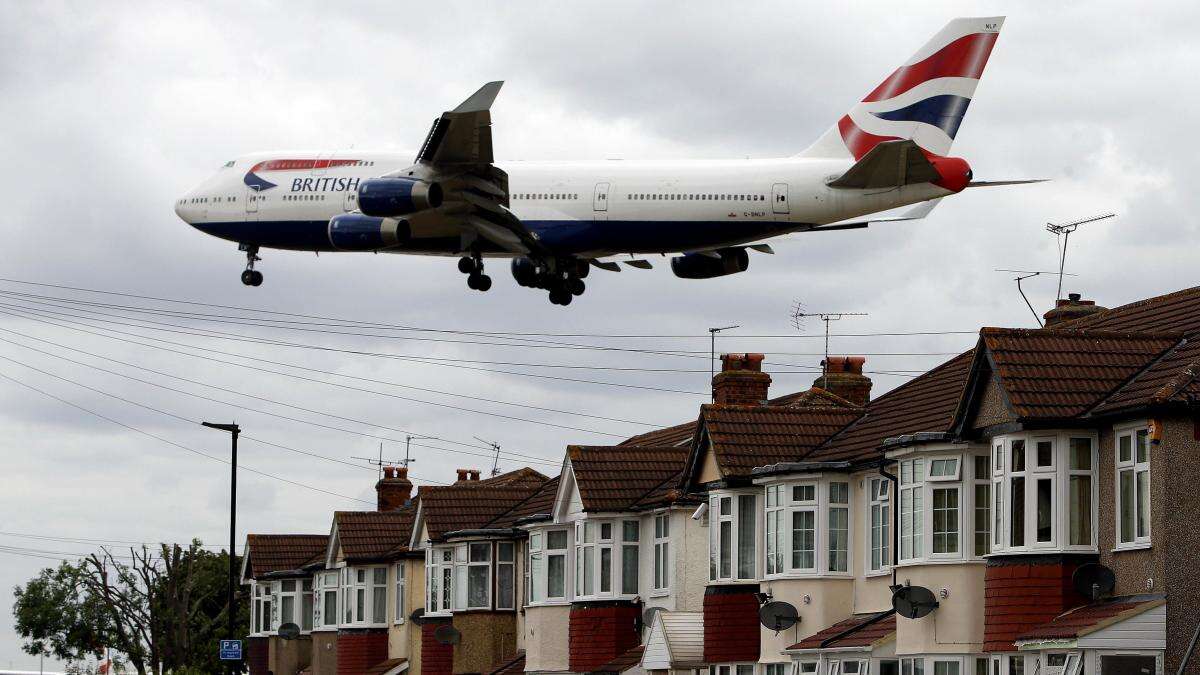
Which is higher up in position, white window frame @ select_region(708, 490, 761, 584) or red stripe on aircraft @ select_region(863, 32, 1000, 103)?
red stripe on aircraft @ select_region(863, 32, 1000, 103)

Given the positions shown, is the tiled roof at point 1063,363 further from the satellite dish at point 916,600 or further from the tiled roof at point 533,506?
the tiled roof at point 533,506

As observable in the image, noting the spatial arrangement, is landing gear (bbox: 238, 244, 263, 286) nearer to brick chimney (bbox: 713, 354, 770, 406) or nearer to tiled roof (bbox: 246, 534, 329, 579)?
brick chimney (bbox: 713, 354, 770, 406)

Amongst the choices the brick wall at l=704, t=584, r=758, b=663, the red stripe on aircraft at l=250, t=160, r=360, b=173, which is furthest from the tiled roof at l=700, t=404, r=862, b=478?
the red stripe on aircraft at l=250, t=160, r=360, b=173

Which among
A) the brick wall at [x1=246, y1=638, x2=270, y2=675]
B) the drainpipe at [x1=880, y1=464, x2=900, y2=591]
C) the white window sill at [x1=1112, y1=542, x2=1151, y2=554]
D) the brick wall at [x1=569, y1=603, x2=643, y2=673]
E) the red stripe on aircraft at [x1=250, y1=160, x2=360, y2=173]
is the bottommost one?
the brick wall at [x1=246, y1=638, x2=270, y2=675]

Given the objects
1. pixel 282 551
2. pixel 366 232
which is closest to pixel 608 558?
pixel 366 232

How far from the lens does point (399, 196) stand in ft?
158

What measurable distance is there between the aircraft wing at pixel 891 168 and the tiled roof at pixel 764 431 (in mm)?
4972

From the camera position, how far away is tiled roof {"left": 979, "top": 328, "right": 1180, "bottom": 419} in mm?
32975

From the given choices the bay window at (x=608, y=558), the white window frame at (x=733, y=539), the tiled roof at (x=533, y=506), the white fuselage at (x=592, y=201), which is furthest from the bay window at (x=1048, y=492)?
the tiled roof at (x=533, y=506)

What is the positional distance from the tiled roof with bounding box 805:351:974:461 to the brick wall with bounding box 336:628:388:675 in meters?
31.9

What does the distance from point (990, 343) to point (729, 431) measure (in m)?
11.9

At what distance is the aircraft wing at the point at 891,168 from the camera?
44625mm

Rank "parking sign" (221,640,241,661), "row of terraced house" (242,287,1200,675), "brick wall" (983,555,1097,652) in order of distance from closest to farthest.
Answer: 1. "row of terraced house" (242,287,1200,675)
2. "brick wall" (983,555,1097,652)
3. "parking sign" (221,640,241,661)

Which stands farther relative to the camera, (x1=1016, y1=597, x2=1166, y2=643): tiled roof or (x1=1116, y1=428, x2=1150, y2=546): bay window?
(x1=1116, y1=428, x2=1150, y2=546): bay window
